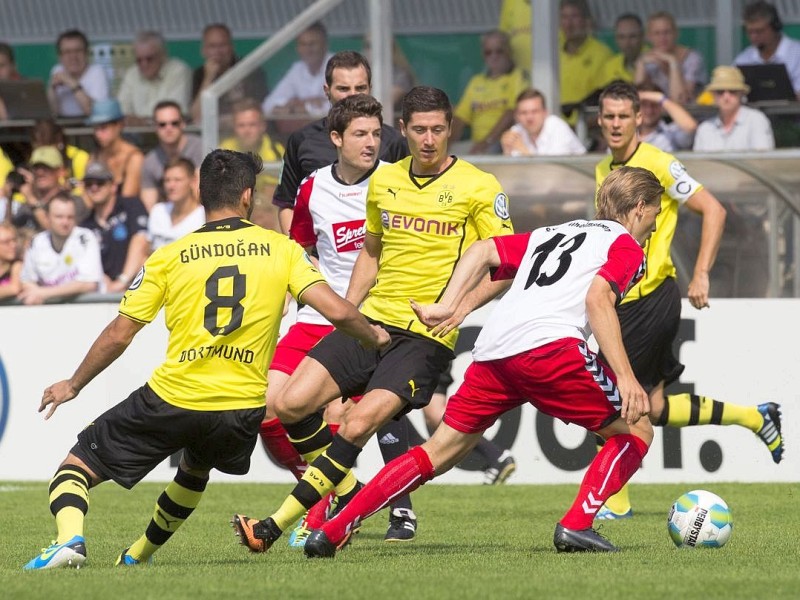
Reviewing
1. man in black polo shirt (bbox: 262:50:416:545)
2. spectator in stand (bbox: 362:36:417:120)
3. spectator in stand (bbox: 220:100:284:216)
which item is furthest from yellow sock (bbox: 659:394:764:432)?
spectator in stand (bbox: 362:36:417:120)

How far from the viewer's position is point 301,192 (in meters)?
8.67

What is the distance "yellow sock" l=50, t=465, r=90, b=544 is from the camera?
21.2 ft

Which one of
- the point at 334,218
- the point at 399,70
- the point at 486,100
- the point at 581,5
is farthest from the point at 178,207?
the point at 334,218

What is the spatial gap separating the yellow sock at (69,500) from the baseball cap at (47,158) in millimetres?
8876

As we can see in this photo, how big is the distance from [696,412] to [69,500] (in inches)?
170

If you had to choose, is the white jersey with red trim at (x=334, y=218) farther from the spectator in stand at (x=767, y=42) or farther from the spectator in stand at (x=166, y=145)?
the spectator in stand at (x=767, y=42)

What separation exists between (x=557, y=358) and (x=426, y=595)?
1.54 meters

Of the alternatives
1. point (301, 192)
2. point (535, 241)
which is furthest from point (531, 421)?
point (535, 241)

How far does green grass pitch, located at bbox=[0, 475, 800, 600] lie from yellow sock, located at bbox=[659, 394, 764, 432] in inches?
20.4

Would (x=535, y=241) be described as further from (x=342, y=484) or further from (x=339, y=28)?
(x=339, y=28)

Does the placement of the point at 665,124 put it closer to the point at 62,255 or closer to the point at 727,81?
the point at 727,81

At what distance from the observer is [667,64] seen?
13.6 m

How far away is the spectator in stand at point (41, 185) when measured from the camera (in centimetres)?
1502

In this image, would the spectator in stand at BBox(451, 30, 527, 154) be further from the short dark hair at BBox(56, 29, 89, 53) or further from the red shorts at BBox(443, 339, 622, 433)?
the red shorts at BBox(443, 339, 622, 433)
